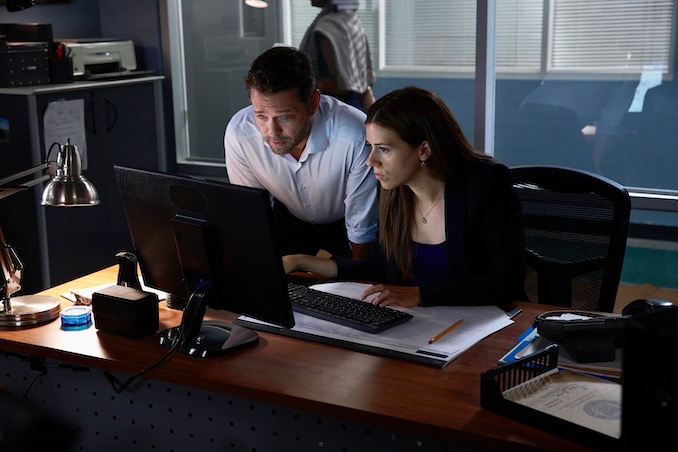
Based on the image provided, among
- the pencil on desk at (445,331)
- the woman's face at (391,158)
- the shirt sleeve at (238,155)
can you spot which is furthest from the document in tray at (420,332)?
the shirt sleeve at (238,155)

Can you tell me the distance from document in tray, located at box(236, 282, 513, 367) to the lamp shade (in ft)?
1.50

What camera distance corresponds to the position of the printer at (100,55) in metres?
4.09

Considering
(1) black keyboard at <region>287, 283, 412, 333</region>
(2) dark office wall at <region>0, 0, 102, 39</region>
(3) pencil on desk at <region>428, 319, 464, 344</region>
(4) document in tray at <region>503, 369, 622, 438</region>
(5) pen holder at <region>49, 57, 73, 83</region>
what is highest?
(2) dark office wall at <region>0, 0, 102, 39</region>

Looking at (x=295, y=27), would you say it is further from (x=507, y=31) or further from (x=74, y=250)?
(x=74, y=250)

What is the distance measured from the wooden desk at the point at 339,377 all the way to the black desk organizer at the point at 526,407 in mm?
14

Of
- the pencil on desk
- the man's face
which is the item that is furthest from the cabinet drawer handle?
the pencil on desk

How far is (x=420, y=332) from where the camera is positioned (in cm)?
191

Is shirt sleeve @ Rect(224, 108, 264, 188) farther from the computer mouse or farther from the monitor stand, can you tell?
the computer mouse

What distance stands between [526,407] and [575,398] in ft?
0.38

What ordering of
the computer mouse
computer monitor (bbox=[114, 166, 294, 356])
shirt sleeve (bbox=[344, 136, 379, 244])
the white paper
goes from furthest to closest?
the white paper
shirt sleeve (bbox=[344, 136, 379, 244])
the computer mouse
computer monitor (bbox=[114, 166, 294, 356])

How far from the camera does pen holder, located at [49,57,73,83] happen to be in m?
3.96

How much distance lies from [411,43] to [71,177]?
2368 millimetres

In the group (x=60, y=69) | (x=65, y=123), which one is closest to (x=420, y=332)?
(x=65, y=123)

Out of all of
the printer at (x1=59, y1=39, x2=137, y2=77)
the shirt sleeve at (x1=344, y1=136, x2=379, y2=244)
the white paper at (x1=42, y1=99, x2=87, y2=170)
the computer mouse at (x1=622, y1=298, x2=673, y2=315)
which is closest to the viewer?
the computer mouse at (x1=622, y1=298, x2=673, y2=315)
